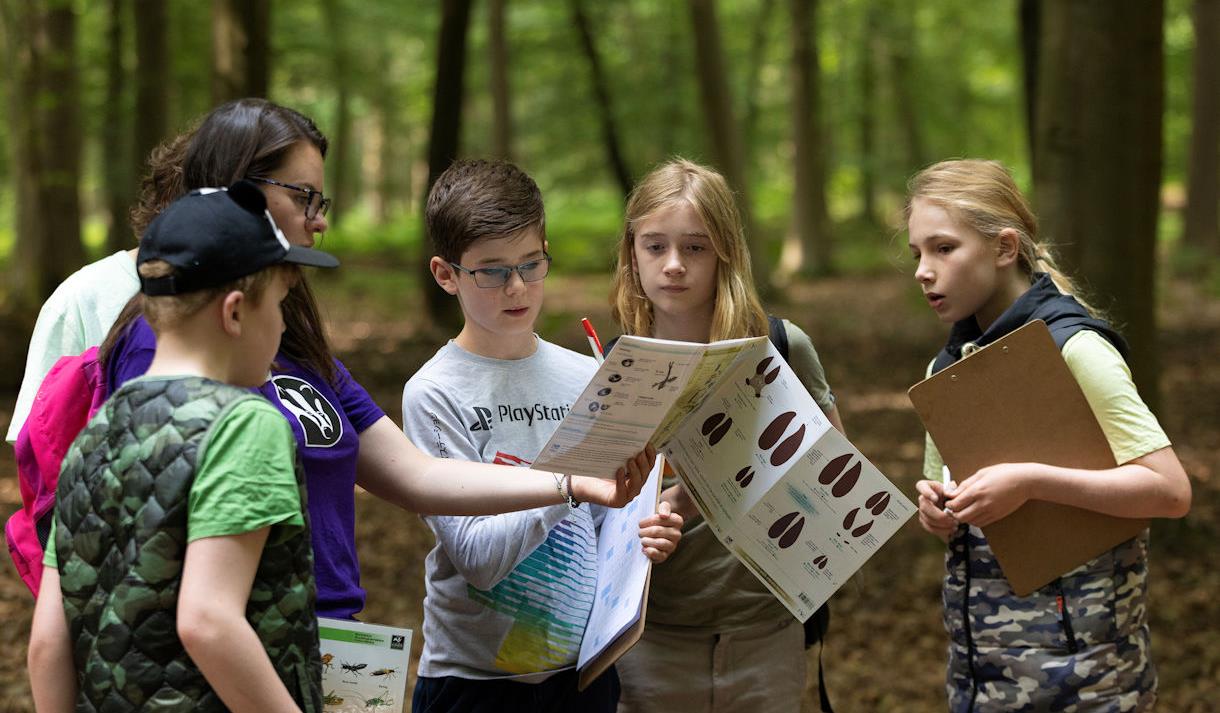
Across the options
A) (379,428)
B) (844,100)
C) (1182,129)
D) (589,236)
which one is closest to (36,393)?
(379,428)

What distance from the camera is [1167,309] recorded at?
15430mm

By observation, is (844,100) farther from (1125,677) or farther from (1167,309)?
(1125,677)

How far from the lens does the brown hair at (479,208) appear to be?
8.50 feet

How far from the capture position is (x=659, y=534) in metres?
2.42

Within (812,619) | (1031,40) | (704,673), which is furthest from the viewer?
(1031,40)

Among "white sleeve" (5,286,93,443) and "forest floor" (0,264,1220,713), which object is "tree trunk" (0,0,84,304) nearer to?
"forest floor" (0,264,1220,713)

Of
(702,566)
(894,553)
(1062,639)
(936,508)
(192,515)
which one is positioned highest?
(192,515)

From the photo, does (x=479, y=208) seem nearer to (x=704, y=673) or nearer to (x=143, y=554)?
(x=143, y=554)

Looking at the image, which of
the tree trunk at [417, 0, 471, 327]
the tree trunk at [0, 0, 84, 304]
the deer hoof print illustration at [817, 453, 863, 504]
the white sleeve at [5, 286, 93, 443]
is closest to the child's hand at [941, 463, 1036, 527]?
the deer hoof print illustration at [817, 453, 863, 504]

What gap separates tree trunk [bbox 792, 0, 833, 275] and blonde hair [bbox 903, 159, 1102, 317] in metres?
17.7

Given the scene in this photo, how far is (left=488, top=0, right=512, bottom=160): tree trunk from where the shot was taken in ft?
56.4

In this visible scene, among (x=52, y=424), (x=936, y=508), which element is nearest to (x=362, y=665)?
(x=52, y=424)

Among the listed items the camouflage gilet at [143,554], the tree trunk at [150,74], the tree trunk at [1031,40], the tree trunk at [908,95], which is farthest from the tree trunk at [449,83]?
the tree trunk at [908,95]

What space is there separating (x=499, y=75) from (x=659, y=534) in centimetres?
1588
